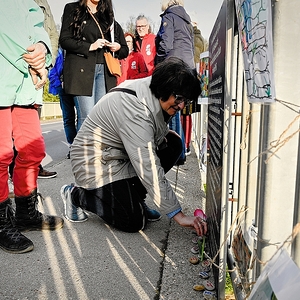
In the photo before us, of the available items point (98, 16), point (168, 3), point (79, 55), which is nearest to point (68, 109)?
point (79, 55)

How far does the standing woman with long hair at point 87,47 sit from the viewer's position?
354 centimetres

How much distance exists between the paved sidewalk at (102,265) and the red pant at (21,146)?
0.35 metres

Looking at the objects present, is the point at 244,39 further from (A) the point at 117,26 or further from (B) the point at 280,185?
(A) the point at 117,26

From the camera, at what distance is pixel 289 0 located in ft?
3.22

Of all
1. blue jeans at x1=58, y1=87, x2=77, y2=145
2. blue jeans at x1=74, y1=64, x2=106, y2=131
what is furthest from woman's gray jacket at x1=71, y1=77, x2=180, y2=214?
blue jeans at x1=58, y1=87, x2=77, y2=145

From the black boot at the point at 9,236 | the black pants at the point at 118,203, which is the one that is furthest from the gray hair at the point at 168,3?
the black boot at the point at 9,236

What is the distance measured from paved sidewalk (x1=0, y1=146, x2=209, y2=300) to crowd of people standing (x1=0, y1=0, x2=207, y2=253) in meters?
0.11

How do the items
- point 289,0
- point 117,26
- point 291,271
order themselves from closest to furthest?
1. point 291,271
2. point 289,0
3. point 117,26

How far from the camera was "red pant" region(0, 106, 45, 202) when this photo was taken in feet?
7.41

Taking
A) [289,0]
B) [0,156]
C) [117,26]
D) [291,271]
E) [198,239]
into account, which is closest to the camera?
[291,271]

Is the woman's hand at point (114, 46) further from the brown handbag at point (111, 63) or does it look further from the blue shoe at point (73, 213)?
the blue shoe at point (73, 213)

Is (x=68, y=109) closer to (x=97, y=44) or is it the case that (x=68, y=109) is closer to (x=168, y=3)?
(x=97, y=44)

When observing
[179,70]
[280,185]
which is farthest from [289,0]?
[179,70]

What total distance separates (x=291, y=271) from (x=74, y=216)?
2.24m
